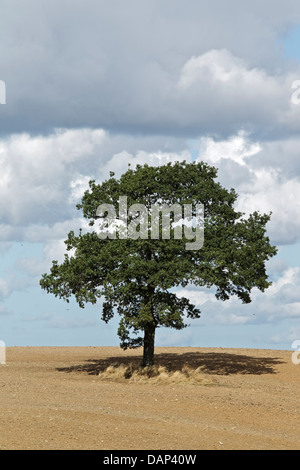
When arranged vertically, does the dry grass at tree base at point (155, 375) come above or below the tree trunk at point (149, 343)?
below

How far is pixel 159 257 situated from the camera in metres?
36.5

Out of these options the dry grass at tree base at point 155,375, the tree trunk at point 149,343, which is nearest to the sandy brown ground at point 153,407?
the dry grass at tree base at point 155,375

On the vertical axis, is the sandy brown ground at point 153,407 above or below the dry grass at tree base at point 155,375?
below

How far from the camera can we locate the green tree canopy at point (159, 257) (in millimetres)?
35750

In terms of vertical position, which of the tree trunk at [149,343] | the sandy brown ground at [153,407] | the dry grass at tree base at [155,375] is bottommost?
the sandy brown ground at [153,407]

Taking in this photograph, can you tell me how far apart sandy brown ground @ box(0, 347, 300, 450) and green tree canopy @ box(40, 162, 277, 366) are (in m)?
4.10

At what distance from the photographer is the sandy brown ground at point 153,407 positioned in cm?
2064

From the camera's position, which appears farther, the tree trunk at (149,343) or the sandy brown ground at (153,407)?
the tree trunk at (149,343)

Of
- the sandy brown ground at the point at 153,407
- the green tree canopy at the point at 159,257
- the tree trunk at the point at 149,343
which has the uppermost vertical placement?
the green tree canopy at the point at 159,257

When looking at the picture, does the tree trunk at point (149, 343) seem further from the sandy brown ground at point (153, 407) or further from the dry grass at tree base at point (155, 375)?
the sandy brown ground at point (153, 407)

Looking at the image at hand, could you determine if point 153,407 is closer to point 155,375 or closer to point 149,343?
point 155,375

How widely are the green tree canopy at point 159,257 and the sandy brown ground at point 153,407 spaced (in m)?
4.10
